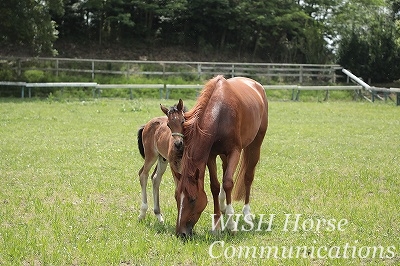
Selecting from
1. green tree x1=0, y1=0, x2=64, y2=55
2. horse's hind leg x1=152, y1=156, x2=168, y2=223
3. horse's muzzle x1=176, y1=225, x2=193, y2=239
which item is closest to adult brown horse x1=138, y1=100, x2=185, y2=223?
horse's hind leg x1=152, y1=156, x2=168, y2=223

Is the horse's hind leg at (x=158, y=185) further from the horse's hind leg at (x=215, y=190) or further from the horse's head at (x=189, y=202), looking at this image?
the horse's head at (x=189, y=202)

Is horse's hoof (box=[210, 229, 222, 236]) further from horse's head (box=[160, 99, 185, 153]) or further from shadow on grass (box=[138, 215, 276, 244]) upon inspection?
horse's head (box=[160, 99, 185, 153])

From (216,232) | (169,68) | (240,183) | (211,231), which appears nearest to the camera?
(216,232)

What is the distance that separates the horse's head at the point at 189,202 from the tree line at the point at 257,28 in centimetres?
2808

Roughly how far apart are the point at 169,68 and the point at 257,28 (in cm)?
937

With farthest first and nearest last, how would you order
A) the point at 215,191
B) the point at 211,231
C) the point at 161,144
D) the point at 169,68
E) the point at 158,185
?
the point at 169,68 → the point at 158,185 → the point at 161,144 → the point at 215,191 → the point at 211,231

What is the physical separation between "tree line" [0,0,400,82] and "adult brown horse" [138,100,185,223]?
26.6m

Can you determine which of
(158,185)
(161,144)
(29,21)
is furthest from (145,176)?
(29,21)

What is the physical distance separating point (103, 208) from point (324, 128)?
11439 millimetres

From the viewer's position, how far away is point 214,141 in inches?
256

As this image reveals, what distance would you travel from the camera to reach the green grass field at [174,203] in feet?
18.8

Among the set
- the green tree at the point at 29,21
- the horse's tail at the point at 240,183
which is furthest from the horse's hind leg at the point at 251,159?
the green tree at the point at 29,21

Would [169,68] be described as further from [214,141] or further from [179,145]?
[179,145]

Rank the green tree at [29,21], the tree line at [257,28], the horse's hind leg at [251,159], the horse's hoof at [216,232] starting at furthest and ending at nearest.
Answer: the tree line at [257,28] < the green tree at [29,21] < the horse's hind leg at [251,159] < the horse's hoof at [216,232]
